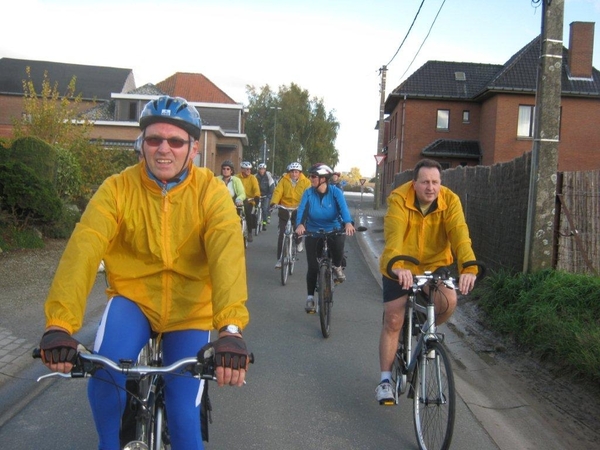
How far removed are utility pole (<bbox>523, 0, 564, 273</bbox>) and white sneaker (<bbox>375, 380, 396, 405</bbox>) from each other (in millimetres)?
4285

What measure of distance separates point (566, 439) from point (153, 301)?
333 cm

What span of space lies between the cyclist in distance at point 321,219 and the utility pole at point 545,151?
233 cm

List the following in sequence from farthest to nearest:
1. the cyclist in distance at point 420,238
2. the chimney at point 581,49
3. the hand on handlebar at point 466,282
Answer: the chimney at point 581,49
the cyclist in distance at point 420,238
the hand on handlebar at point 466,282

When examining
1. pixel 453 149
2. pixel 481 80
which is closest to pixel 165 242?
pixel 453 149

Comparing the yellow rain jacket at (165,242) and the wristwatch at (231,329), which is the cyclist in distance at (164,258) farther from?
the wristwatch at (231,329)

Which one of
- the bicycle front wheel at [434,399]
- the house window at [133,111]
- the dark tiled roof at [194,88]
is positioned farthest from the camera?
the dark tiled roof at [194,88]

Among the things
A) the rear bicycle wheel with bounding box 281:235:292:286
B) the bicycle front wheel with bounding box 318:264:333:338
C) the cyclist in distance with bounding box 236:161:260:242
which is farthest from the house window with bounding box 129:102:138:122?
the bicycle front wheel with bounding box 318:264:333:338

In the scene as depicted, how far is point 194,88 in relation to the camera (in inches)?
2650

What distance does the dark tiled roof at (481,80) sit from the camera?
1464 inches

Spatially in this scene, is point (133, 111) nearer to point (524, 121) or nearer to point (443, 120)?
point (443, 120)

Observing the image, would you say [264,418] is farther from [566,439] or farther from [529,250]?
[529,250]

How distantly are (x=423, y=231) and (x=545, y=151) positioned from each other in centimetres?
427

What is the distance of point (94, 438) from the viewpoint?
456 centimetres

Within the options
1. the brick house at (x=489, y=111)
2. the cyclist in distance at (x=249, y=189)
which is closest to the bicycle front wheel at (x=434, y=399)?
the cyclist in distance at (x=249, y=189)
